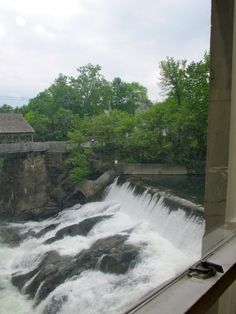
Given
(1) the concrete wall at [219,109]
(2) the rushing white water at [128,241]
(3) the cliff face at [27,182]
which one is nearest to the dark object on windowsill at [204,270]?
(2) the rushing white water at [128,241]

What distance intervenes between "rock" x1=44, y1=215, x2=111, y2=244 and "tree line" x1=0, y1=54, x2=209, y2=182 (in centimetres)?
50

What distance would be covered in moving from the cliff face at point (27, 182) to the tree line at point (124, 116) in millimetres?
78

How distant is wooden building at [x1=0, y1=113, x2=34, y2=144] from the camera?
0.73m

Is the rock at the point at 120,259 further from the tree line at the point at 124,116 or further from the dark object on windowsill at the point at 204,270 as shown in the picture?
the dark object on windowsill at the point at 204,270

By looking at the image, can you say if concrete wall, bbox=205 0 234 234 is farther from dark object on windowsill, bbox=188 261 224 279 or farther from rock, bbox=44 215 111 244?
rock, bbox=44 215 111 244

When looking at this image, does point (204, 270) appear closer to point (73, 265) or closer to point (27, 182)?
point (27, 182)

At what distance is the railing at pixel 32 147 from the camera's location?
83 cm

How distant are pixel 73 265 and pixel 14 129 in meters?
0.96

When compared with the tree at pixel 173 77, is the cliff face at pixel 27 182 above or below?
below

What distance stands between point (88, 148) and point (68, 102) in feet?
1.53

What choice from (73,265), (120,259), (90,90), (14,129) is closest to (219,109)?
(90,90)

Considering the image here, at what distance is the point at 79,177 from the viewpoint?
1.40 meters

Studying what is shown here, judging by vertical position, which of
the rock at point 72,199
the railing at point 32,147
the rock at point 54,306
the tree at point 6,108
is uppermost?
the tree at point 6,108

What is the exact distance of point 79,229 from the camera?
2.57 metres
